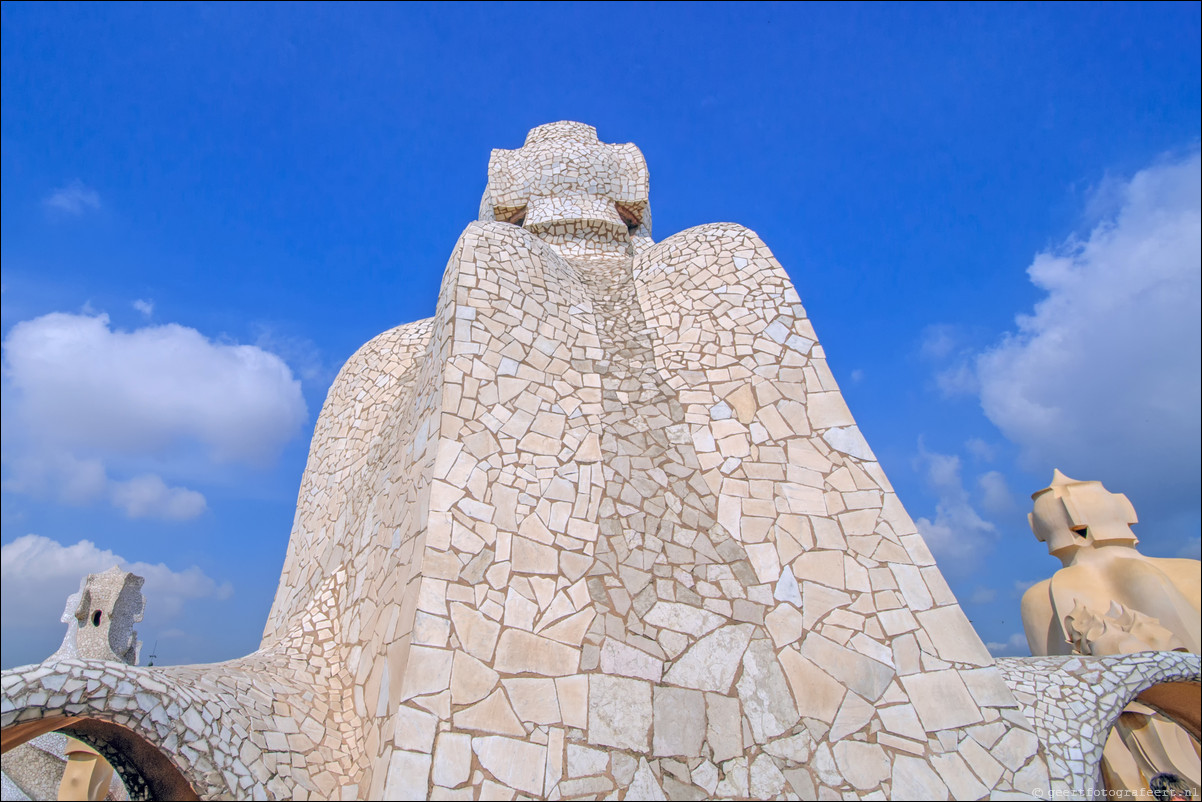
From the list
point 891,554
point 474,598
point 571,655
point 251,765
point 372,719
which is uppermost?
point 891,554

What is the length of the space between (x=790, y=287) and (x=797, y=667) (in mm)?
3651

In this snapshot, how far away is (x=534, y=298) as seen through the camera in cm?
666

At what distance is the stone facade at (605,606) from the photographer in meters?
Answer: 4.14

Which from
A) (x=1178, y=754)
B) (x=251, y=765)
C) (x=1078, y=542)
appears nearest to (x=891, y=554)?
(x=251, y=765)

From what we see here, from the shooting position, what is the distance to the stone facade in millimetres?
4145

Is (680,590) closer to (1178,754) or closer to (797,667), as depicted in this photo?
(797,667)

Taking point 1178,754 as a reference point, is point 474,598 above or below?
above

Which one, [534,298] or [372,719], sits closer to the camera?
[372,719]

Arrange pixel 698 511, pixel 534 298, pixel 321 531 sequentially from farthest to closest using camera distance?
pixel 321 531
pixel 534 298
pixel 698 511

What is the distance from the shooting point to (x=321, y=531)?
750cm

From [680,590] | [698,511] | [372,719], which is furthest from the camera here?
[698,511]

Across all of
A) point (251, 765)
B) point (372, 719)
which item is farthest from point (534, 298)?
point (251, 765)

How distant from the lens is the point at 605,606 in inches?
189

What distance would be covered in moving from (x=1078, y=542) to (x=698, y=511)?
8373 millimetres
